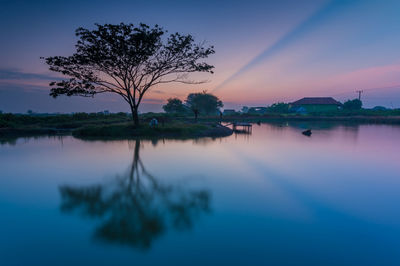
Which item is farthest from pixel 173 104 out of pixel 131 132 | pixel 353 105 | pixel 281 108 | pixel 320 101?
pixel 353 105

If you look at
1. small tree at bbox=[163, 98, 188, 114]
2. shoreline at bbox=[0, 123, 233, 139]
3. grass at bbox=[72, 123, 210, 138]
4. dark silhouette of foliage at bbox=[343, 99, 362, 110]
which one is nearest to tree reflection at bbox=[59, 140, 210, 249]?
shoreline at bbox=[0, 123, 233, 139]

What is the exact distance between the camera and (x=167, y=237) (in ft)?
14.4

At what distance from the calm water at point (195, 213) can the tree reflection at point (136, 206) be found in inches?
1.2

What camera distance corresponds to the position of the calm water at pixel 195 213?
3.90 metres

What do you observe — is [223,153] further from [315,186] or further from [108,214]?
[108,214]

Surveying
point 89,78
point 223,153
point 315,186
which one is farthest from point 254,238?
point 89,78

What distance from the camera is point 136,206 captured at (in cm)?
575

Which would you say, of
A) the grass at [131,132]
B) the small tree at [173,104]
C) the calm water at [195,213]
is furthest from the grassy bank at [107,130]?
the small tree at [173,104]

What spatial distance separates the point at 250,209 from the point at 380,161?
37.1ft

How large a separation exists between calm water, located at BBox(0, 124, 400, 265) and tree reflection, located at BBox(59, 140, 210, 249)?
0.10 ft

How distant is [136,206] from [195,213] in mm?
1762

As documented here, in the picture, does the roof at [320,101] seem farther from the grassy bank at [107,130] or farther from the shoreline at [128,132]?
the shoreline at [128,132]

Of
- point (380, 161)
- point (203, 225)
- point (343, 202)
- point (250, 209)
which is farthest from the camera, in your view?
point (380, 161)

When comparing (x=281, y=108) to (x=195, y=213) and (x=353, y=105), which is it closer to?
(x=353, y=105)
